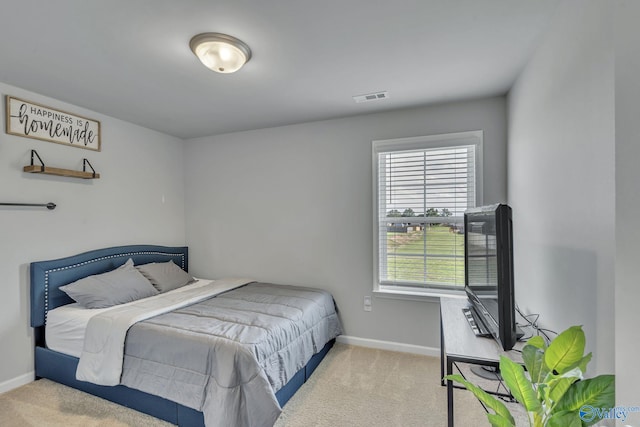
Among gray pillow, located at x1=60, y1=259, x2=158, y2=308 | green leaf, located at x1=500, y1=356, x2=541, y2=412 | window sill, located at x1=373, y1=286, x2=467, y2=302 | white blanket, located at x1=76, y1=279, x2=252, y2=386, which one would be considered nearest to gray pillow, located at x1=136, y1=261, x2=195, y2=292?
gray pillow, located at x1=60, y1=259, x2=158, y2=308

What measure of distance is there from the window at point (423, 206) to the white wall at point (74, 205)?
2.68 metres

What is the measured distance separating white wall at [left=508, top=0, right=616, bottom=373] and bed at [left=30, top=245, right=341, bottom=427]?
1.61m

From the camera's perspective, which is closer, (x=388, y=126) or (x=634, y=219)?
(x=634, y=219)

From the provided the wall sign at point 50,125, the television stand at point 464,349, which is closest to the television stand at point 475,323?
the television stand at point 464,349

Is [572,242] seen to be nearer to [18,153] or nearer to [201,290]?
[201,290]

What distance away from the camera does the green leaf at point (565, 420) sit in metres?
0.81

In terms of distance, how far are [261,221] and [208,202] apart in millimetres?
868

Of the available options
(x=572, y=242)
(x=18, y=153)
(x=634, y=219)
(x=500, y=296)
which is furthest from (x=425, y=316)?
(x=18, y=153)

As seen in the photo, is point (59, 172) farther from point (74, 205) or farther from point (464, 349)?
point (464, 349)

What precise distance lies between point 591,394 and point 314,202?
2.65 meters

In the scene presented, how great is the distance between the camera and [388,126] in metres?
2.96

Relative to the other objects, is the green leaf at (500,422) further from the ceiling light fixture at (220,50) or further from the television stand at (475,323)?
the ceiling light fixture at (220,50)

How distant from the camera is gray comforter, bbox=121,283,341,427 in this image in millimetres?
1646

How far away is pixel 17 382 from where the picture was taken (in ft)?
7.69
